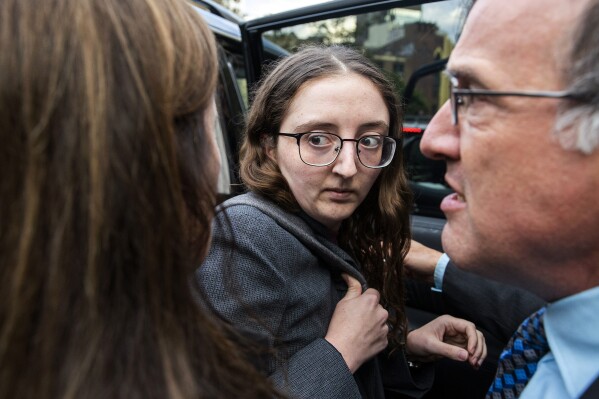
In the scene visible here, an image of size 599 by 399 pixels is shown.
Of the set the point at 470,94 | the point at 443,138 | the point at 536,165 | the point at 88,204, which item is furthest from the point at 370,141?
the point at 88,204

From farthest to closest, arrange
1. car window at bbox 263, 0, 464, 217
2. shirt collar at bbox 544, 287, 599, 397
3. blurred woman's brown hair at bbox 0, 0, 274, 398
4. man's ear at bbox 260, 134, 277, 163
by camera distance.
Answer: car window at bbox 263, 0, 464, 217 → man's ear at bbox 260, 134, 277, 163 → shirt collar at bbox 544, 287, 599, 397 → blurred woman's brown hair at bbox 0, 0, 274, 398

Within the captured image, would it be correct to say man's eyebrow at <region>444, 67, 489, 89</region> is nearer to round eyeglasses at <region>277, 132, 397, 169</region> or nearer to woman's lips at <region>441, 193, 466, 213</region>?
woman's lips at <region>441, 193, 466, 213</region>

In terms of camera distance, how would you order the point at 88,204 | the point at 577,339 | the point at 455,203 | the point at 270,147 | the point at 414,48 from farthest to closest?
the point at 414,48 → the point at 270,147 → the point at 455,203 → the point at 577,339 → the point at 88,204

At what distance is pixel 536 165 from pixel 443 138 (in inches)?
10.5

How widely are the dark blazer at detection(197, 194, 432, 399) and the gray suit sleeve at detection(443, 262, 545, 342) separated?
0.59m

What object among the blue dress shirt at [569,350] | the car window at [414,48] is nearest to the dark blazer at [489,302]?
the blue dress shirt at [569,350]

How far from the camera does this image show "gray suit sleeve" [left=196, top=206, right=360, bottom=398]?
4.30 ft

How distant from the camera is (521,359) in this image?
121cm

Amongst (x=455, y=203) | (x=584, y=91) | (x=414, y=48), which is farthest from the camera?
(x=414, y=48)

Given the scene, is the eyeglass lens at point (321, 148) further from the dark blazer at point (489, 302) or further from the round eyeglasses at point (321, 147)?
the dark blazer at point (489, 302)

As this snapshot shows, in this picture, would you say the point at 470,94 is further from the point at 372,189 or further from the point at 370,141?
the point at 372,189

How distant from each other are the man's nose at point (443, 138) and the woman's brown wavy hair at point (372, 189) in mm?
502

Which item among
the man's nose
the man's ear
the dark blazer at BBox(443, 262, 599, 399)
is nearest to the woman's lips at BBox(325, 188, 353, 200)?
the man's ear

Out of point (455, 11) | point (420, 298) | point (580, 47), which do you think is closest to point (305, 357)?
point (580, 47)
